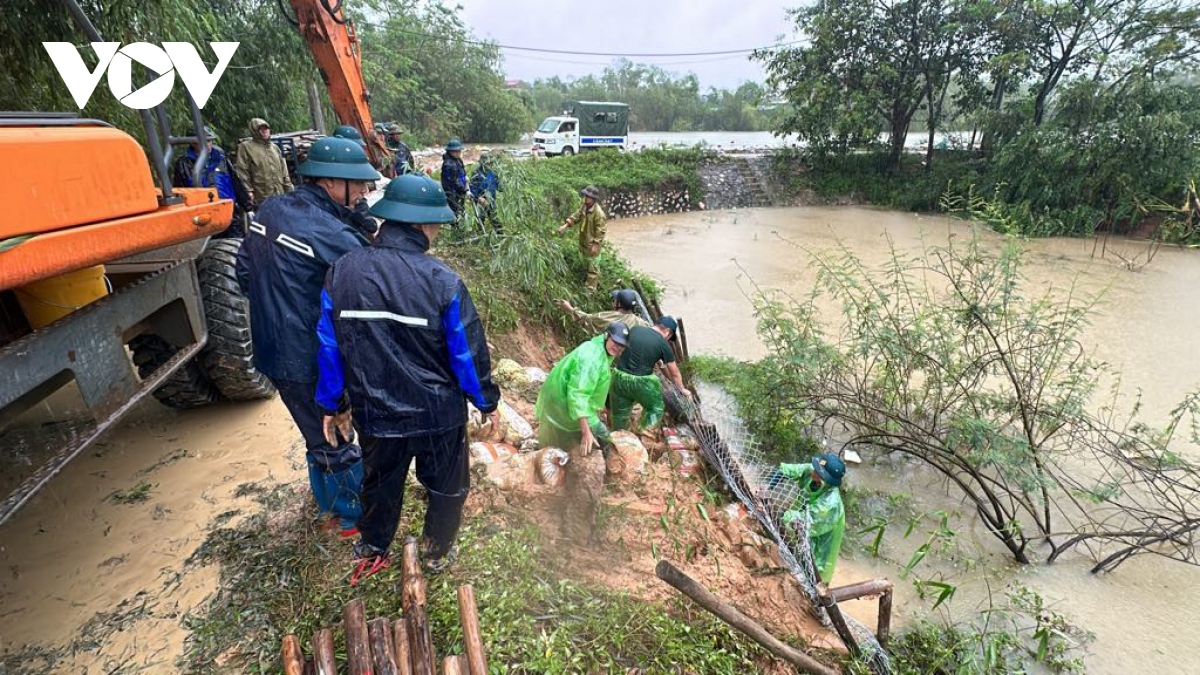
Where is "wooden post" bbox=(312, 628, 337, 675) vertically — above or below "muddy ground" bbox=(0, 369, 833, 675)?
above

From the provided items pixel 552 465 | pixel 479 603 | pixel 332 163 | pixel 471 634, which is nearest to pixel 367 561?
pixel 479 603

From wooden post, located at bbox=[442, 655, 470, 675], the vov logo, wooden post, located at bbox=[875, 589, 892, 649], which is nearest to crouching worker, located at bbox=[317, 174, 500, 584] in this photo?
wooden post, located at bbox=[442, 655, 470, 675]

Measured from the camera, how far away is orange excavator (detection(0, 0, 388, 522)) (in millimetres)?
1606

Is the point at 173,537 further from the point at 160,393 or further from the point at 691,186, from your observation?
the point at 691,186

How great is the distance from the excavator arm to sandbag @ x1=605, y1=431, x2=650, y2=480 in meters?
4.38

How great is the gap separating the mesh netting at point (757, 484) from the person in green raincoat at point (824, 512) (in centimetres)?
7

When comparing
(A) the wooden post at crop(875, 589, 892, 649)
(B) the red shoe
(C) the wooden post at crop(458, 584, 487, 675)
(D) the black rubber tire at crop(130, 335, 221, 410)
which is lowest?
(A) the wooden post at crop(875, 589, 892, 649)

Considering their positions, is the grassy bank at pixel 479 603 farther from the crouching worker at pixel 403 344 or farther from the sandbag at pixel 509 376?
the sandbag at pixel 509 376

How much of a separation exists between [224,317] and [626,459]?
2262mm

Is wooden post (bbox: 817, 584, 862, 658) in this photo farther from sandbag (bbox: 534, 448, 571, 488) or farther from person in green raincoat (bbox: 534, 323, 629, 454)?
sandbag (bbox: 534, 448, 571, 488)

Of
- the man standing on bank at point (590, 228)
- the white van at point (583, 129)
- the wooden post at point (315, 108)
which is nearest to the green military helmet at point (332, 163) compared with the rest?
the man standing on bank at point (590, 228)

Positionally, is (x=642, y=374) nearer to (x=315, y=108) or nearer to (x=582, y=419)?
(x=582, y=419)

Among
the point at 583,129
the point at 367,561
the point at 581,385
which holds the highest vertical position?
the point at 583,129

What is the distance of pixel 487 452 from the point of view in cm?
303
